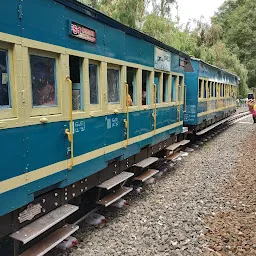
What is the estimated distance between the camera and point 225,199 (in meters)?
6.43

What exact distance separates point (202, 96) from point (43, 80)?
10074mm

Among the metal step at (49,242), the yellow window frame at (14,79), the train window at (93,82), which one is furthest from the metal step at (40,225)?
the train window at (93,82)

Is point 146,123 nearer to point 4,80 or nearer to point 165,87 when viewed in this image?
point 165,87

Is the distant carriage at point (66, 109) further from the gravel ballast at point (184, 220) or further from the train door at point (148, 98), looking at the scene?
the gravel ballast at point (184, 220)

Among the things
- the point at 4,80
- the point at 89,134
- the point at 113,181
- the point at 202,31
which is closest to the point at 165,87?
the point at 113,181

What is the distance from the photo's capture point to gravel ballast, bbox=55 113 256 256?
14.5 ft

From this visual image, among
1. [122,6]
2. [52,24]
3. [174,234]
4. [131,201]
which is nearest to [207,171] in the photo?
[131,201]

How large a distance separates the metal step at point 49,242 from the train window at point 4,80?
5.41 ft

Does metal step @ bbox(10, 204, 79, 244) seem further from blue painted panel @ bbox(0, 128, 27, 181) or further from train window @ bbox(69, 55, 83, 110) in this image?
train window @ bbox(69, 55, 83, 110)

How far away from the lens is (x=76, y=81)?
14.8 feet

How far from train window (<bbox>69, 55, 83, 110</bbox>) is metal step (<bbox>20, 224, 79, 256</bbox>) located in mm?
1641

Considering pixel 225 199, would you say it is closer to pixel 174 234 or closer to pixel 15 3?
pixel 174 234

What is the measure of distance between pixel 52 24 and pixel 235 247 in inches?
151

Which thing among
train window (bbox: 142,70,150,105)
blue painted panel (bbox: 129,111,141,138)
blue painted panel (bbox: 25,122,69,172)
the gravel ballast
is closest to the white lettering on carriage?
blue painted panel (bbox: 25,122,69,172)
